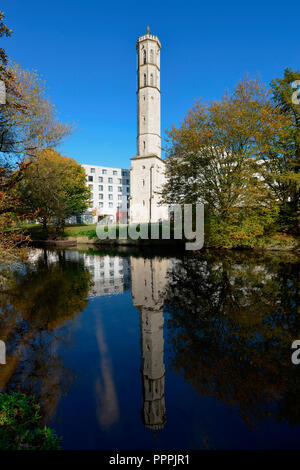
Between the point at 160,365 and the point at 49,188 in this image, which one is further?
the point at 49,188

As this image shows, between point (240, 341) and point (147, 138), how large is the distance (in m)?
46.2

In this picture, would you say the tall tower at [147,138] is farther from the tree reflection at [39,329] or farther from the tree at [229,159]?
the tree reflection at [39,329]

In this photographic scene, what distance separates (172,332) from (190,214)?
57.3 ft

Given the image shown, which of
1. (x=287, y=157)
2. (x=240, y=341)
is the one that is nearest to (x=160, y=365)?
(x=240, y=341)

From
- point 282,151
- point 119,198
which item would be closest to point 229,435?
point 282,151

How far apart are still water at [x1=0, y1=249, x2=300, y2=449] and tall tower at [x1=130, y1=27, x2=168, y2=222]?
121 feet

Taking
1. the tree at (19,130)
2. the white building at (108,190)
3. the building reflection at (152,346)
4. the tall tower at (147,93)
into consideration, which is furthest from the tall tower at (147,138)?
the building reflection at (152,346)

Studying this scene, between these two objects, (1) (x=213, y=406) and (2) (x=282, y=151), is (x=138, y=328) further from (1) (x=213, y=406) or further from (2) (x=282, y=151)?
(2) (x=282, y=151)

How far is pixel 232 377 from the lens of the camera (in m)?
4.04

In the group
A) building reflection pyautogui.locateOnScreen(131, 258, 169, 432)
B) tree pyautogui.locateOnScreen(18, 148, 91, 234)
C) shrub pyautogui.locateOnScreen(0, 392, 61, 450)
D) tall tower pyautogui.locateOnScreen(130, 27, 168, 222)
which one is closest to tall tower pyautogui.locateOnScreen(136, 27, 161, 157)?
tall tower pyautogui.locateOnScreen(130, 27, 168, 222)

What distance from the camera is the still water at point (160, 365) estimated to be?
10.0ft

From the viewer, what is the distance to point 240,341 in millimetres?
5293

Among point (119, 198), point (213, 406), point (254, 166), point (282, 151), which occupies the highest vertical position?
point (119, 198)

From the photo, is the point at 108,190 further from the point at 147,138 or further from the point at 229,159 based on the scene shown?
the point at 229,159
